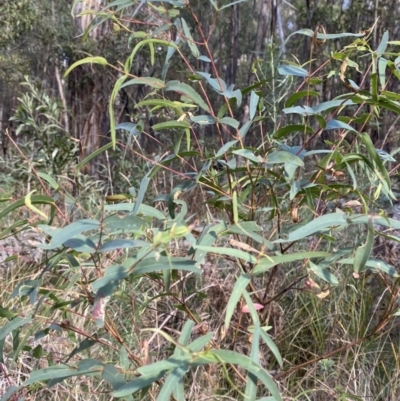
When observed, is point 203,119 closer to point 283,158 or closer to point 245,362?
→ point 283,158

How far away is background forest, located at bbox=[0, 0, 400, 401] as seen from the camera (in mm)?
626

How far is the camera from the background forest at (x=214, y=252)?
626 millimetres

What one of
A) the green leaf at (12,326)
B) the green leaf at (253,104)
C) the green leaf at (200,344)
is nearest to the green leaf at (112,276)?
the green leaf at (200,344)

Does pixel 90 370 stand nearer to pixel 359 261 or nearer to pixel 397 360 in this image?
pixel 359 261

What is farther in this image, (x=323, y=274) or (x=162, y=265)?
(x=323, y=274)

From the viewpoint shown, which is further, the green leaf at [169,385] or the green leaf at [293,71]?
the green leaf at [293,71]

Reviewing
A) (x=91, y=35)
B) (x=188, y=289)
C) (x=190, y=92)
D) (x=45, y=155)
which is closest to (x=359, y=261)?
(x=190, y=92)

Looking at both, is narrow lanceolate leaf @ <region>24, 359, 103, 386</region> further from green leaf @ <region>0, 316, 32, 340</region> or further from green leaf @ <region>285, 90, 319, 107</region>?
green leaf @ <region>285, 90, 319, 107</region>

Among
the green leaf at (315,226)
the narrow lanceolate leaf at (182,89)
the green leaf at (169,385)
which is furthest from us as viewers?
the narrow lanceolate leaf at (182,89)

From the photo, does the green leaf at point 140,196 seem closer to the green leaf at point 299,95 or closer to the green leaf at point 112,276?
the green leaf at point 112,276

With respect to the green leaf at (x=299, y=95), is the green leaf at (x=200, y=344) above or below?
below

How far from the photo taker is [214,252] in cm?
62

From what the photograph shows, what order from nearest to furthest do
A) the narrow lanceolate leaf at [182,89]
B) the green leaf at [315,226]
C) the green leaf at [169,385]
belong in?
the green leaf at [169,385], the green leaf at [315,226], the narrow lanceolate leaf at [182,89]

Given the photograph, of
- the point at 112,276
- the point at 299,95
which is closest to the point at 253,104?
the point at 299,95
